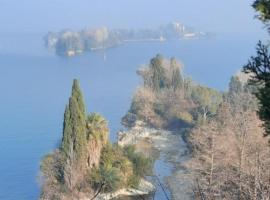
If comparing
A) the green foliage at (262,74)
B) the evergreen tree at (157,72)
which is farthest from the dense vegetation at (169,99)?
the green foliage at (262,74)

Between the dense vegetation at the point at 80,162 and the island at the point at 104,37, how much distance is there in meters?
50.5

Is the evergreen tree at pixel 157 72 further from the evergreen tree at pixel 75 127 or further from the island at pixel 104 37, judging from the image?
the island at pixel 104 37

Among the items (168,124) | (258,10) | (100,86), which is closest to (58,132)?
(168,124)

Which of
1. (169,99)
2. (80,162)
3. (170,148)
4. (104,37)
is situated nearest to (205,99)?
(169,99)

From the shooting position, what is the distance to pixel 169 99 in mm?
28297

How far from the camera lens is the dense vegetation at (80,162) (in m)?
15.9

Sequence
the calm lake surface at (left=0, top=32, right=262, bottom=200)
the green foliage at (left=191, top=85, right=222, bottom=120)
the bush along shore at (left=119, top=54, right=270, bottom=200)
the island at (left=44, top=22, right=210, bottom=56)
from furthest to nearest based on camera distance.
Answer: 1. the island at (left=44, top=22, right=210, bottom=56)
2. the green foliage at (left=191, top=85, right=222, bottom=120)
3. the calm lake surface at (left=0, top=32, right=262, bottom=200)
4. the bush along shore at (left=119, top=54, right=270, bottom=200)

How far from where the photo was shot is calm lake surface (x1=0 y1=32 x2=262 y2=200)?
22458mm

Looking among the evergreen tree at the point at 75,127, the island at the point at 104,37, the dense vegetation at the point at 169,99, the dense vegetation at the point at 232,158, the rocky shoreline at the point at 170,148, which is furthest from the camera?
the island at the point at 104,37

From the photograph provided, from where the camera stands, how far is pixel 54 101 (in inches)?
1384

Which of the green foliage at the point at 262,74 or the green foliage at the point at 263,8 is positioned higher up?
the green foliage at the point at 263,8

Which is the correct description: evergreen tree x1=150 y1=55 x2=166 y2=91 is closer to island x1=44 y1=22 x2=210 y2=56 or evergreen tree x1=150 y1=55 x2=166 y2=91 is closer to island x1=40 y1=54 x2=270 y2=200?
island x1=40 y1=54 x2=270 y2=200

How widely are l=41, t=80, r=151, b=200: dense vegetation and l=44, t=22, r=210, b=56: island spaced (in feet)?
166

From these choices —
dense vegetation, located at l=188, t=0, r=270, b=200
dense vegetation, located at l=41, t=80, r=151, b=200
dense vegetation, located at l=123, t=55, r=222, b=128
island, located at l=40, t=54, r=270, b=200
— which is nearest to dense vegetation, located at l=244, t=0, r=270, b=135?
dense vegetation, located at l=188, t=0, r=270, b=200
